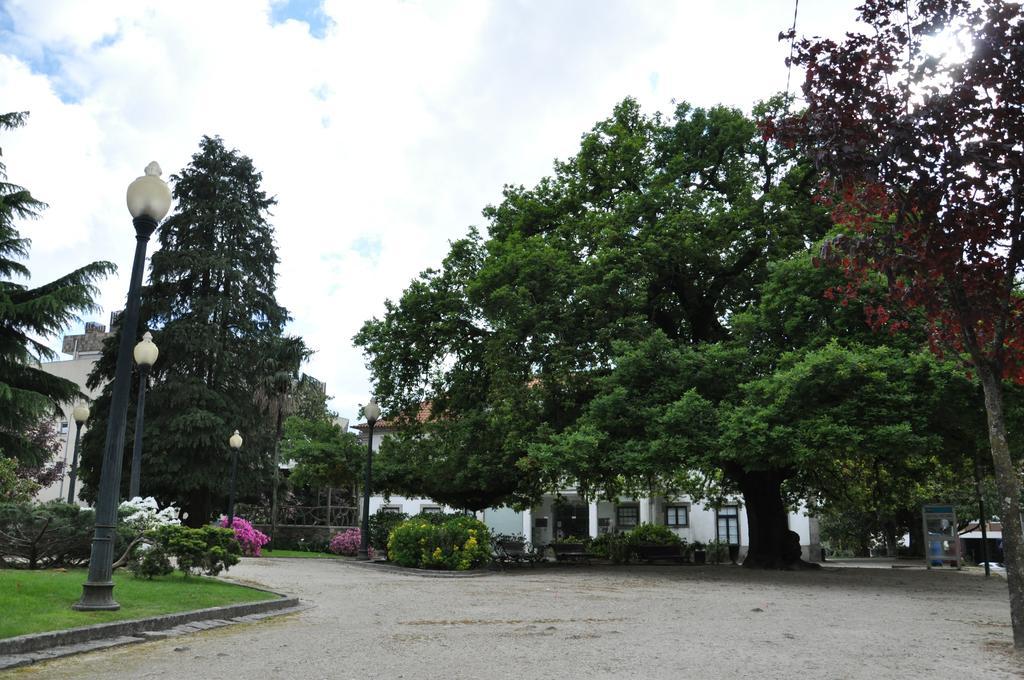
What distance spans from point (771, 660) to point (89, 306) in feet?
74.0

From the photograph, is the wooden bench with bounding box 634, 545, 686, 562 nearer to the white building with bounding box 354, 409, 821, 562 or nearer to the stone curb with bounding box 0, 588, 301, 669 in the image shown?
the white building with bounding box 354, 409, 821, 562

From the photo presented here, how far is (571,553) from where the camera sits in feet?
91.2

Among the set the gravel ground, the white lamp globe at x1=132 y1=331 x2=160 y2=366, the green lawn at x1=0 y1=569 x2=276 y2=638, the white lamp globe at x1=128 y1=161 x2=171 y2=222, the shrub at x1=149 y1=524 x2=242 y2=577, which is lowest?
the gravel ground

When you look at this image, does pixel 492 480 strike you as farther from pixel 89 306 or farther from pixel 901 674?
pixel 901 674

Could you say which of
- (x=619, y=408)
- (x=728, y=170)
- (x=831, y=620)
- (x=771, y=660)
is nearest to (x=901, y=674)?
(x=771, y=660)

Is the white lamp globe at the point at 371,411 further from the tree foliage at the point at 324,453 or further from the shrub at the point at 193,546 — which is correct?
the shrub at the point at 193,546

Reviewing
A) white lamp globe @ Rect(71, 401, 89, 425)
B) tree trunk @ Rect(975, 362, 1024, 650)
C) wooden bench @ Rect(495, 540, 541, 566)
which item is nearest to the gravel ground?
tree trunk @ Rect(975, 362, 1024, 650)

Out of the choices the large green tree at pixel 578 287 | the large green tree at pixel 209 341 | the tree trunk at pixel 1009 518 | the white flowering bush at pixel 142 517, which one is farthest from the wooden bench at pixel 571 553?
the tree trunk at pixel 1009 518

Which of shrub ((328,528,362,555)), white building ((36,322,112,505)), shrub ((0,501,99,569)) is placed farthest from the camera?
white building ((36,322,112,505))

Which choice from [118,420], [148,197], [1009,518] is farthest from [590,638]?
[148,197]

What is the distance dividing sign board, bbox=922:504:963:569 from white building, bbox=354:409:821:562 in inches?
303

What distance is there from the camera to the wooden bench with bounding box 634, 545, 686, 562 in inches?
1112

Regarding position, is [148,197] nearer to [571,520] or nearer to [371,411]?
[371,411]

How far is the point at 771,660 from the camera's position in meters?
7.00
